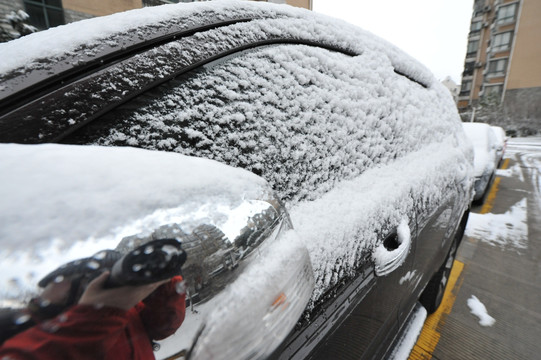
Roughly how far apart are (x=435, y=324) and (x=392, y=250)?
1.80 metres

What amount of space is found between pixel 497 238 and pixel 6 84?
4.99 m

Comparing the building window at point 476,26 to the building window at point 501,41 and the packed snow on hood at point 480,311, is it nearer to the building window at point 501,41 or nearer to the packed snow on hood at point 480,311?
the building window at point 501,41

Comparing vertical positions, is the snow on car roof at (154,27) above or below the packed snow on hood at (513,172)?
above

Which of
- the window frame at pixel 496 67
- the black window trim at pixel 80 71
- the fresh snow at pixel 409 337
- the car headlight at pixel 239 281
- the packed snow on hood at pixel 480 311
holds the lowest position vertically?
the packed snow on hood at pixel 480 311

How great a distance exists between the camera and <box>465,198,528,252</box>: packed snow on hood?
366cm

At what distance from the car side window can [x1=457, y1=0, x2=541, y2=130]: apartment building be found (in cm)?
3337

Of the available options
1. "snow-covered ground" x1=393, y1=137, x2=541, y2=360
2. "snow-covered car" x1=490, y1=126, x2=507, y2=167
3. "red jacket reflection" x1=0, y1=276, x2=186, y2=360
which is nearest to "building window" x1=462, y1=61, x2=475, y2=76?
"snow-covered car" x1=490, y1=126, x2=507, y2=167

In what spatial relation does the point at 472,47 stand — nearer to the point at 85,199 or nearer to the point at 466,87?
the point at 466,87

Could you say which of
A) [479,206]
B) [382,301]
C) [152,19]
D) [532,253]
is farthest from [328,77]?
[479,206]

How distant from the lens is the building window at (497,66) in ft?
99.2

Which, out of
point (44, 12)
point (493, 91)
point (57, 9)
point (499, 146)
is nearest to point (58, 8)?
point (57, 9)

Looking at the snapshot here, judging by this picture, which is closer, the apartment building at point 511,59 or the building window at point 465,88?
the apartment building at point 511,59

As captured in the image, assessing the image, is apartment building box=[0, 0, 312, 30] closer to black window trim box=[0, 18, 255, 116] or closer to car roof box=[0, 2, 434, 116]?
car roof box=[0, 2, 434, 116]

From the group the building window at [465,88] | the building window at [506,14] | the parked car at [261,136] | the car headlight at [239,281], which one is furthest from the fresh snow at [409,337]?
the building window at [465,88]
